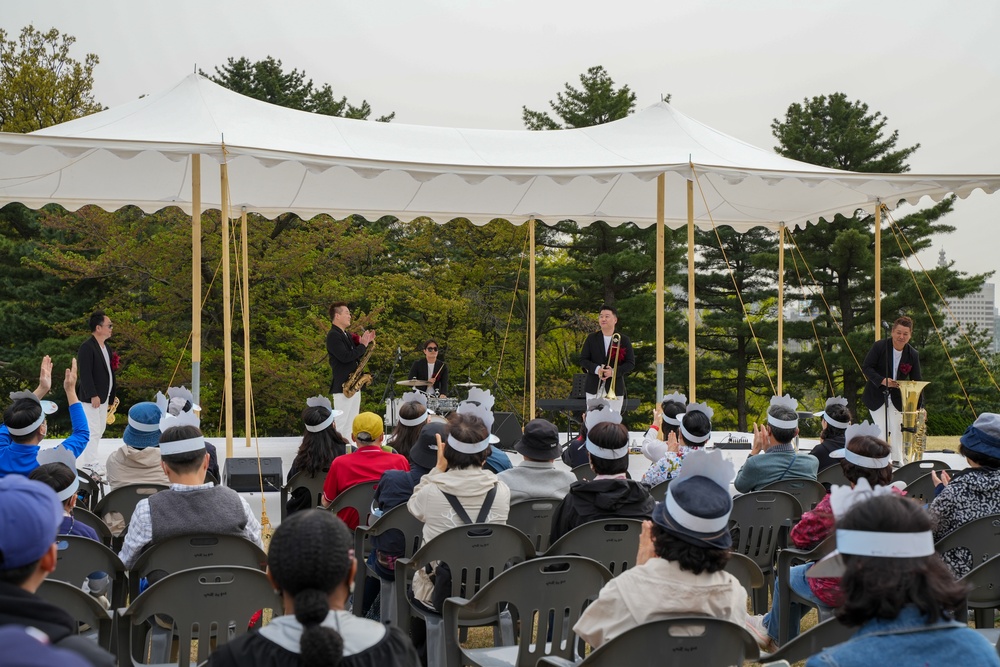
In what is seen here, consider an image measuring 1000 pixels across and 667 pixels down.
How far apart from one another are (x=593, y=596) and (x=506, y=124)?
27.3 meters

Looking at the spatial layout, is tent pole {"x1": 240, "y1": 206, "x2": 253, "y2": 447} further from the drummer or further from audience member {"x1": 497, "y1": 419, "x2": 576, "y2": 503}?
audience member {"x1": 497, "y1": 419, "x2": 576, "y2": 503}

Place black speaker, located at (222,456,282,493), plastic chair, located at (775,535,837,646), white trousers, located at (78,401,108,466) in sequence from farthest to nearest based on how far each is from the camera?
1. white trousers, located at (78,401,108,466)
2. black speaker, located at (222,456,282,493)
3. plastic chair, located at (775,535,837,646)

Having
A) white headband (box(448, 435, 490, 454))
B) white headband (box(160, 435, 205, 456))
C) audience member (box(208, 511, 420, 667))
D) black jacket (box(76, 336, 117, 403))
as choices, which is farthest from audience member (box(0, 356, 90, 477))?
black jacket (box(76, 336, 117, 403))

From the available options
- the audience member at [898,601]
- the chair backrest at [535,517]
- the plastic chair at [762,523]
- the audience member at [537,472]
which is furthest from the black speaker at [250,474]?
the audience member at [898,601]

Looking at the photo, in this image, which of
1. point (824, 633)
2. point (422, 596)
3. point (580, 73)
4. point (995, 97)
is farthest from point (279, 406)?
point (995, 97)

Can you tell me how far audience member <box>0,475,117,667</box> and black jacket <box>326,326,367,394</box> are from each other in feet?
29.2

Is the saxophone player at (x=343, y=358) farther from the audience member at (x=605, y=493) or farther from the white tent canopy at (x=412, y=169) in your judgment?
the audience member at (x=605, y=493)

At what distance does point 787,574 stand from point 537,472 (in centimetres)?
137

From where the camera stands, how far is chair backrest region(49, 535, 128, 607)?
3480 millimetres

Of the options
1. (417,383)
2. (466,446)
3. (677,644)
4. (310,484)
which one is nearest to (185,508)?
(466,446)

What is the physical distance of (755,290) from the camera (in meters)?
24.9

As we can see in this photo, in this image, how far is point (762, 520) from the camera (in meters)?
4.93

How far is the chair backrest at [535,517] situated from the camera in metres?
4.63

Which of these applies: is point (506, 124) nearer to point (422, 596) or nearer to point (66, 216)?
point (66, 216)
